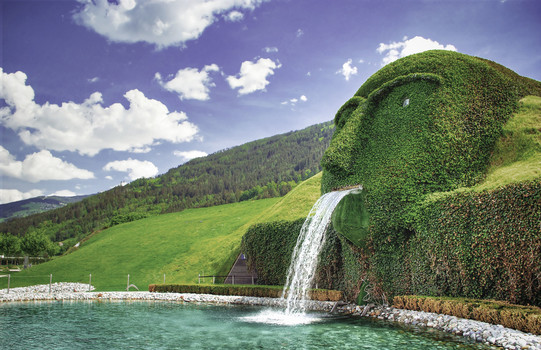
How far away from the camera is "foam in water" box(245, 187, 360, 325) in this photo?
1354cm

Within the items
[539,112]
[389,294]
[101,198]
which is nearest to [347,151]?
[389,294]

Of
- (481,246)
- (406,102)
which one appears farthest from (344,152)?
(481,246)

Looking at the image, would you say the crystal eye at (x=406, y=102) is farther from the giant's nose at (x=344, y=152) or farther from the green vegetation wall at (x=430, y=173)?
the giant's nose at (x=344, y=152)

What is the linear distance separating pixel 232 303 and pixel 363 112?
12.8 metres

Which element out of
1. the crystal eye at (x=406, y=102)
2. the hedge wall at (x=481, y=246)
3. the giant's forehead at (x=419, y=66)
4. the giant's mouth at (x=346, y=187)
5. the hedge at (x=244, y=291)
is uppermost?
the giant's forehead at (x=419, y=66)

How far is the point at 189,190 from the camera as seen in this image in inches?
4961

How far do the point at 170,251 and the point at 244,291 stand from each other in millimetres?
22093

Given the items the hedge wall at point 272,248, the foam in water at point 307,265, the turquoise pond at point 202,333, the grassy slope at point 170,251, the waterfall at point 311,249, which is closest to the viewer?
the turquoise pond at point 202,333

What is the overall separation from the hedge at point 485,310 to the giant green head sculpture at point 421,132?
99.6 inches

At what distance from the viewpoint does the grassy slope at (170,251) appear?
107ft

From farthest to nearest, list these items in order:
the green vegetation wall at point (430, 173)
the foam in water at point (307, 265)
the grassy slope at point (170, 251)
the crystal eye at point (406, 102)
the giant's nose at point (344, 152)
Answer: the grassy slope at point (170, 251), the foam in water at point (307, 265), the crystal eye at point (406, 102), the giant's nose at point (344, 152), the green vegetation wall at point (430, 173)

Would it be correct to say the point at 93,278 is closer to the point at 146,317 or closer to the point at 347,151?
the point at 146,317

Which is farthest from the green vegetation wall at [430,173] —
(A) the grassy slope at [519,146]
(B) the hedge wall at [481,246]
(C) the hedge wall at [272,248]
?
(C) the hedge wall at [272,248]

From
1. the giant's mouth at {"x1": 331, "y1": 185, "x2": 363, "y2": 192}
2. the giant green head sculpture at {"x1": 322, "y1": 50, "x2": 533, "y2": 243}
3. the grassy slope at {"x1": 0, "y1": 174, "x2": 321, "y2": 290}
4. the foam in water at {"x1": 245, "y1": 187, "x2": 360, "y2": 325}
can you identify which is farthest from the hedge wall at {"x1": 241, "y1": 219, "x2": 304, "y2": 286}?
the giant green head sculpture at {"x1": 322, "y1": 50, "x2": 533, "y2": 243}
